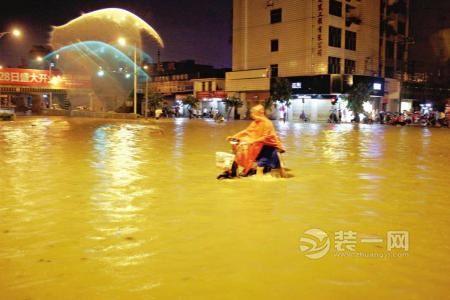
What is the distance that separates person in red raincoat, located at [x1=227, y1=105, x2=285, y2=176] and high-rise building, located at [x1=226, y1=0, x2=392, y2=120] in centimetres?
4412

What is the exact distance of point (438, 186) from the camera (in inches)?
363

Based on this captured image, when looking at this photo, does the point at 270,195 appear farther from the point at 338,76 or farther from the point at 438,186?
the point at 338,76

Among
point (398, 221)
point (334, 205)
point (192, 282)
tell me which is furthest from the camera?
point (334, 205)

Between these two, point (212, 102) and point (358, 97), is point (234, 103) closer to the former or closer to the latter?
point (212, 102)

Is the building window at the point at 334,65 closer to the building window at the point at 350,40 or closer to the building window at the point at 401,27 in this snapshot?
the building window at the point at 350,40

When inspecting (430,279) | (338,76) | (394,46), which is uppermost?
(394,46)

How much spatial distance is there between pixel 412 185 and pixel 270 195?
300cm

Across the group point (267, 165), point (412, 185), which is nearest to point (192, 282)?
Answer: point (267, 165)

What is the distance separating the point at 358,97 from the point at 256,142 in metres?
43.8

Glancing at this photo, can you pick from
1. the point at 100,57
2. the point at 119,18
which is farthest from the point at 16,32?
the point at 100,57

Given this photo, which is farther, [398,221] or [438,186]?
[438,186]

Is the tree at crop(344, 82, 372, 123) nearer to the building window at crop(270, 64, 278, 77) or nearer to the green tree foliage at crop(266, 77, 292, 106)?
the green tree foliage at crop(266, 77, 292, 106)

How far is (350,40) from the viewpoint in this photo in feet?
182

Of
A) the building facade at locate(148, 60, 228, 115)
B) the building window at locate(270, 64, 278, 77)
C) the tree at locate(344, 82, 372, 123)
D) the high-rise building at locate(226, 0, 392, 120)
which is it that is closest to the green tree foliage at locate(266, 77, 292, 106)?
the high-rise building at locate(226, 0, 392, 120)
